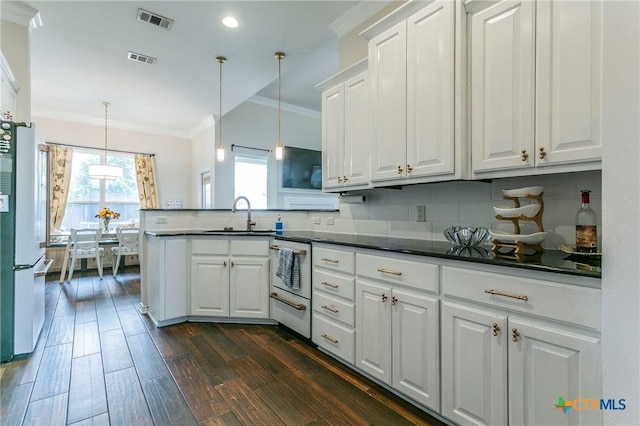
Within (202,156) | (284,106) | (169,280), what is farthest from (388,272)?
(202,156)

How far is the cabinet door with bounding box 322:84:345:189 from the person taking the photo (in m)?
2.57

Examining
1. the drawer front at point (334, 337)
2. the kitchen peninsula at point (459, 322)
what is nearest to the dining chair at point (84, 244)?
the kitchen peninsula at point (459, 322)

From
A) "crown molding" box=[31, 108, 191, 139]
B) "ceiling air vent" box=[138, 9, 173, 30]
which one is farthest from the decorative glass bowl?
"crown molding" box=[31, 108, 191, 139]

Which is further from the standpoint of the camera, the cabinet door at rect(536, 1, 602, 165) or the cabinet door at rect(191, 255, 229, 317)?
the cabinet door at rect(191, 255, 229, 317)

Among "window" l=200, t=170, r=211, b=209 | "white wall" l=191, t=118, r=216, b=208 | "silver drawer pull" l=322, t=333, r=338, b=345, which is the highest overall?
"white wall" l=191, t=118, r=216, b=208

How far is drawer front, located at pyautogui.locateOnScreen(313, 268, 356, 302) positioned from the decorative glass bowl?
714mm

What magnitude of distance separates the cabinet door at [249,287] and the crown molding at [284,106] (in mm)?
3843

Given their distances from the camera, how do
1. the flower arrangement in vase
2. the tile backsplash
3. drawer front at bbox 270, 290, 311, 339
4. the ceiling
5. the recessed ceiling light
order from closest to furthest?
the tile backsplash < drawer front at bbox 270, 290, 311, 339 < the ceiling < the recessed ceiling light < the flower arrangement in vase

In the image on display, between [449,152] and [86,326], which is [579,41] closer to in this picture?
[449,152]

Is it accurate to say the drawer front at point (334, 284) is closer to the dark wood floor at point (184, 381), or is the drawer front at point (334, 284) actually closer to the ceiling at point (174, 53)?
the dark wood floor at point (184, 381)

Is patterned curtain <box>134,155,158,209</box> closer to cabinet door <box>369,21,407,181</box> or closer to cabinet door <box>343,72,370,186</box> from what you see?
cabinet door <box>343,72,370,186</box>

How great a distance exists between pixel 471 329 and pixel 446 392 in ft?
1.24

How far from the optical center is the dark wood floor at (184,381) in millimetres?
1610

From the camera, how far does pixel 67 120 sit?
553 centimetres
